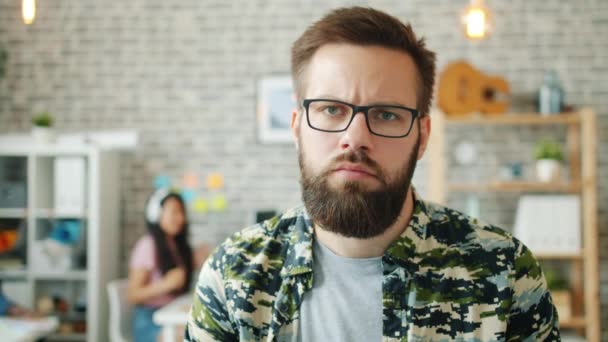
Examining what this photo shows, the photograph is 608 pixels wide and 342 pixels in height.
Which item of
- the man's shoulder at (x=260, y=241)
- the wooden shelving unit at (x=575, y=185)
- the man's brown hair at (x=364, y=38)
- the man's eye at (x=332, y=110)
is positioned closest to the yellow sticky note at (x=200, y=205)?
the wooden shelving unit at (x=575, y=185)

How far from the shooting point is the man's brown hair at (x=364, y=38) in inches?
52.0

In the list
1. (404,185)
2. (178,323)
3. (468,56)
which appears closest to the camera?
(404,185)

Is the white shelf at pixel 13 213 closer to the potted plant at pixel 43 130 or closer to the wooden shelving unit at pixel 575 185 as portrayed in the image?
the potted plant at pixel 43 130

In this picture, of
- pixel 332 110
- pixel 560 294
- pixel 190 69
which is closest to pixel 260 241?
pixel 332 110

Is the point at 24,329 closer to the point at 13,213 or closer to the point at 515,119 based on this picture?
the point at 13,213

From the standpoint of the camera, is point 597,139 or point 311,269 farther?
point 597,139

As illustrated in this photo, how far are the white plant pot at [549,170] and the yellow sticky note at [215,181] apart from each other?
2.21 meters

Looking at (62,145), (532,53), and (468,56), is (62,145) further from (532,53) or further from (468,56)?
(532,53)

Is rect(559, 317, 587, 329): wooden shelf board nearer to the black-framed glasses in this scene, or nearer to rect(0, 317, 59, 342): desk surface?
the black-framed glasses

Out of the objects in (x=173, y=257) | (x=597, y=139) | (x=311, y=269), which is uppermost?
(x=597, y=139)

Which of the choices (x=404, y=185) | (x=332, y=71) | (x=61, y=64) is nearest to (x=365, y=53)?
(x=332, y=71)

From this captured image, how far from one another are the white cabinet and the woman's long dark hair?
45 cm

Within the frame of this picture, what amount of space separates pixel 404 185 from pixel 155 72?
3.35m

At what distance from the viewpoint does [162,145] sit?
14.0 feet
